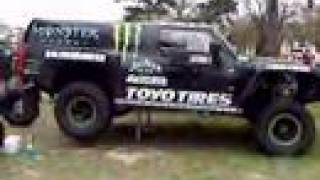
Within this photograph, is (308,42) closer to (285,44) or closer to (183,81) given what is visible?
(285,44)

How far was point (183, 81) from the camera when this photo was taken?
10359mm

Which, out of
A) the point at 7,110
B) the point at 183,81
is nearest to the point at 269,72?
the point at 183,81

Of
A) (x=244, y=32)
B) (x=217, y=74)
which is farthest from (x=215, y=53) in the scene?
(x=244, y=32)

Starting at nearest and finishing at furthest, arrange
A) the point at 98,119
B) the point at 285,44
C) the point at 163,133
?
the point at 98,119
the point at 163,133
the point at 285,44

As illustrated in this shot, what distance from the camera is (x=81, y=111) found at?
35.2 feet

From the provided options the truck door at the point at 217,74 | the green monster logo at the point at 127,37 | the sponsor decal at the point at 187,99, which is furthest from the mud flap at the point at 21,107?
the truck door at the point at 217,74

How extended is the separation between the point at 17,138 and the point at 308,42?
22.3 m

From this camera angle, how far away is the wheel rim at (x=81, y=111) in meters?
10.6

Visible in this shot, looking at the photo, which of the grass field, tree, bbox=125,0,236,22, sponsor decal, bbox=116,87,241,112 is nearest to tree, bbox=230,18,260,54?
tree, bbox=125,0,236,22

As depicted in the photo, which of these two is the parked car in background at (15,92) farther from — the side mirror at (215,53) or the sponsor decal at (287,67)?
the sponsor decal at (287,67)

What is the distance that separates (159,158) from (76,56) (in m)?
1.91

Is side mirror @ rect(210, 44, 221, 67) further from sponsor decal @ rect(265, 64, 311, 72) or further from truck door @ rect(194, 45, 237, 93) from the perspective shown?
sponsor decal @ rect(265, 64, 311, 72)

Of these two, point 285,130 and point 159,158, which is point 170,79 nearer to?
point 159,158

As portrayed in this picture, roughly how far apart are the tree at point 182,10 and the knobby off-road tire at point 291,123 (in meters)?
18.0
